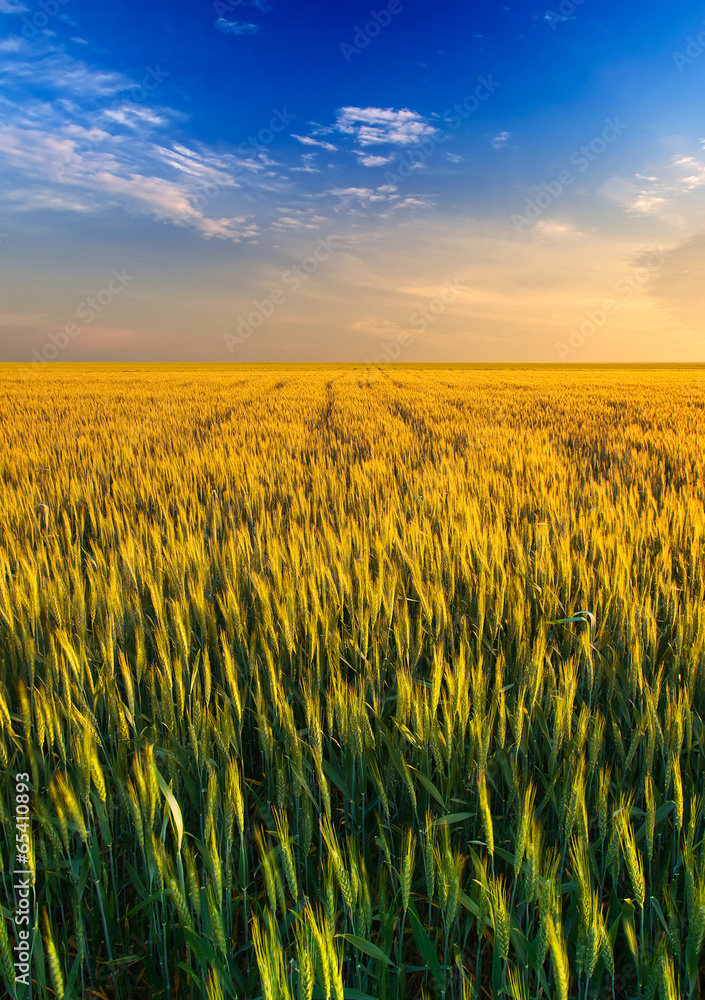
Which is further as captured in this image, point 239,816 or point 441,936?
point 441,936

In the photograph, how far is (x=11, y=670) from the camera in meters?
1.59

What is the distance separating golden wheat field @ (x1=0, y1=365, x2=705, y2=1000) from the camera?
0.82 metres

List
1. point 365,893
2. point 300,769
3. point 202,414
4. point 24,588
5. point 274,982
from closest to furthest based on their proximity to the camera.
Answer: point 274,982, point 365,893, point 300,769, point 24,588, point 202,414

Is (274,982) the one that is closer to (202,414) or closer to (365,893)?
(365,893)

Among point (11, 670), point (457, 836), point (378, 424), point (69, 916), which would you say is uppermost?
point (378, 424)

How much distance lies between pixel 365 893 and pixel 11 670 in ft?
4.31

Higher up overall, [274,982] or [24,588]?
[24,588]

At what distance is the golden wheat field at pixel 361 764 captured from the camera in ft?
2.70

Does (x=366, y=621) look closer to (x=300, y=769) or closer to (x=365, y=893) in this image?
(x=300, y=769)

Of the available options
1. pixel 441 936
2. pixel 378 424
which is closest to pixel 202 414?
pixel 378 424

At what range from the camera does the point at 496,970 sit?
815mm

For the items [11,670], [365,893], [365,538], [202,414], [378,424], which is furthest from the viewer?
[202,414]

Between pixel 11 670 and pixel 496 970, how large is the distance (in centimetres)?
148

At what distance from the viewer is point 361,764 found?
109cm
